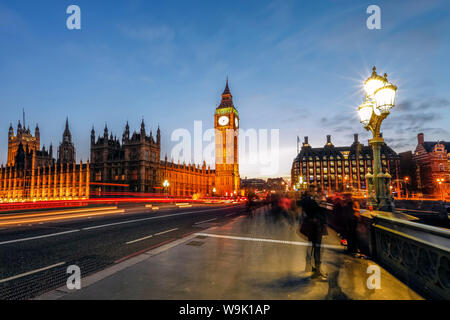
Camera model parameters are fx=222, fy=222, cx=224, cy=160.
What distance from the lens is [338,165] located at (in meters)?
109

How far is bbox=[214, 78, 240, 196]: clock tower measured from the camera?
10144cm

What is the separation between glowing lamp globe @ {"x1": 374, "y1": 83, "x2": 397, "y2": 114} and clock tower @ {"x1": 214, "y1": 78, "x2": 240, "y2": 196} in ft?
307

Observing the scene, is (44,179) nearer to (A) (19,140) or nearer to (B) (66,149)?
(B) (66,149)

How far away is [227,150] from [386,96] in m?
100

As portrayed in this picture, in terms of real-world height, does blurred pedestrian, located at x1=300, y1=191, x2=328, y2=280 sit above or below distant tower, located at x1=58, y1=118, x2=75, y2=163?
below

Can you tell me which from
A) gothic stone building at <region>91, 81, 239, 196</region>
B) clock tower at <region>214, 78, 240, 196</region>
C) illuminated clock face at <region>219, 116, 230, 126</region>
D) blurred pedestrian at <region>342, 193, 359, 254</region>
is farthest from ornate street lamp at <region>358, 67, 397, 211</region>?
illuminated clock face at <region>219, 116, 230, 126</region>

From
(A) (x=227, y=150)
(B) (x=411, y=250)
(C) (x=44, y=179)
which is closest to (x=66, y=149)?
(C) (x=44, y=179)

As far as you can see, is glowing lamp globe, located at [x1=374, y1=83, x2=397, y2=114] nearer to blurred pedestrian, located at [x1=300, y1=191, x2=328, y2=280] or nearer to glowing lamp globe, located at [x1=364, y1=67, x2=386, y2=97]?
glowing lamp globe, located at [x1=364, y1=67, x2=386, y2=97]

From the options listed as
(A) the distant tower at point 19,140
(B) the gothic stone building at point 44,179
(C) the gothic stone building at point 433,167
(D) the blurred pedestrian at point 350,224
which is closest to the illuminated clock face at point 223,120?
(B) the gothic stone building at point 44,179

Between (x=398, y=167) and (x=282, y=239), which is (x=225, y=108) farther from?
(x=282, y=239)

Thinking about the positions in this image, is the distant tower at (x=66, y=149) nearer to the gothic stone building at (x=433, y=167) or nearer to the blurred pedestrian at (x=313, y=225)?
the blurred pedestrian at (x=313, y=225)

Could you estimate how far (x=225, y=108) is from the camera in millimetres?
114188

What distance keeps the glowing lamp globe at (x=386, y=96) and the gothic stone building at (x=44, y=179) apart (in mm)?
71882
